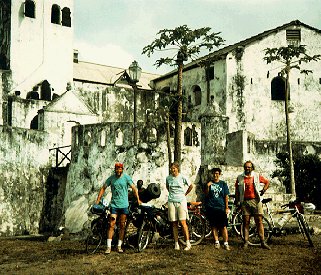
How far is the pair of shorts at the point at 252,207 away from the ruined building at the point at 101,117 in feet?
18.2

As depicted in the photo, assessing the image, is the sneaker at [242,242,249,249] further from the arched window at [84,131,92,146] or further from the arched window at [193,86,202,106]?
the arched window at [193,86,202,106]

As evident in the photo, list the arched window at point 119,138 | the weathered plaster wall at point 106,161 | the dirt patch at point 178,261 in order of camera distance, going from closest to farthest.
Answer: the dirt patch at point 178,261 < the weathered plaster wall at point 106,161 < the arched window at point 119,138

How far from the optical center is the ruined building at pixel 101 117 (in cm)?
1866

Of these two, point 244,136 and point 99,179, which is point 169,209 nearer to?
point 99,179

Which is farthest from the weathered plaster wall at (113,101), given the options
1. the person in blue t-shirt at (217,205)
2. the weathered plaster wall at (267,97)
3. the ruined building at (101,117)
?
the person in blue t-shirt at (217,205)

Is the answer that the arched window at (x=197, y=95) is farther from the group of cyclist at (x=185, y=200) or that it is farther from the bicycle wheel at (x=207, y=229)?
the group of cyclist at (x=185, y=200)

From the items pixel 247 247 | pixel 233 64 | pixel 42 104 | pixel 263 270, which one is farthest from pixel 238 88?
pixel 263 270

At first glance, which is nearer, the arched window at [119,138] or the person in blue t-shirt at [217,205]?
the person in blue t-shirt at [217,205]

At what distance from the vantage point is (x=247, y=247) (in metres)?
11.2

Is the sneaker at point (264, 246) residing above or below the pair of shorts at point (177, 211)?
below

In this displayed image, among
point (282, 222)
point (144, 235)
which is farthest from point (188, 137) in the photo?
point (144, 235)

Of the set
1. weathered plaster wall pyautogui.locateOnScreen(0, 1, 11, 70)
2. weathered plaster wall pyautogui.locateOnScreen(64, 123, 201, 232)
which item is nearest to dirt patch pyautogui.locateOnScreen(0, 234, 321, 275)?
weathered plaster wall pyautogui.locateOnScreen(64, 123, 201, 232)

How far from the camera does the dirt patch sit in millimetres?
8883

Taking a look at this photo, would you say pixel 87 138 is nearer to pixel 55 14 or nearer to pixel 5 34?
pixel 5 34
